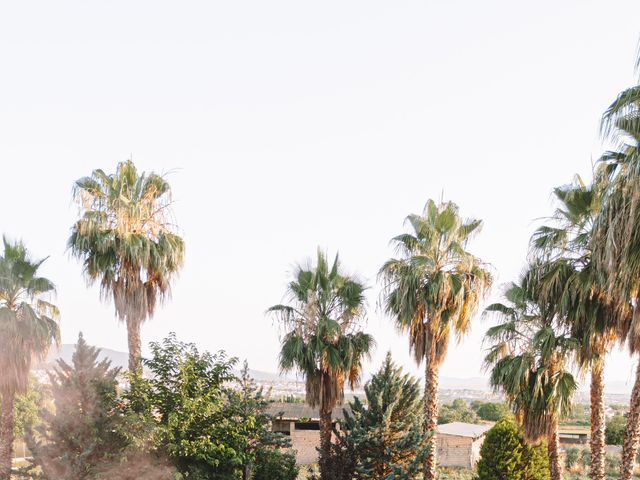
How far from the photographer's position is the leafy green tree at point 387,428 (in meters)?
19.2

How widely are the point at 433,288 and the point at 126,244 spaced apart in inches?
378

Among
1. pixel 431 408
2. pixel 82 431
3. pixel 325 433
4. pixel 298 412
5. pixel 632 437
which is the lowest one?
pixel 298 412

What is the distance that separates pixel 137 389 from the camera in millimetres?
15656

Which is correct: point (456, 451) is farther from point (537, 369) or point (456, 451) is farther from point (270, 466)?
point (537, 369)

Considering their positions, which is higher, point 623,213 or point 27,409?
point 623,213

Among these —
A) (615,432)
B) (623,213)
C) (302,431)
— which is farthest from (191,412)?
(615,432)

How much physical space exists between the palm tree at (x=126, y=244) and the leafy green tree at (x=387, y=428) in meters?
8.20

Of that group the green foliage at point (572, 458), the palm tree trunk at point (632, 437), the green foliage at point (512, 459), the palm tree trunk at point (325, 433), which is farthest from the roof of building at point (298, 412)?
the palm tree trunk at point (632, 437)

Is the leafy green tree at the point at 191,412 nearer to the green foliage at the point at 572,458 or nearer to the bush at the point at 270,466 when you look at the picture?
the bush at the point at 270,466

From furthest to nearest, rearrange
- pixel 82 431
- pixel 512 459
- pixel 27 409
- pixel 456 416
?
pixel 456 416 → pixel 27 409 → pixel 512 459 → pixel 82 431

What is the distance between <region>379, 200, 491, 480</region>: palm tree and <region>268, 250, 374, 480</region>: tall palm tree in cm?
186

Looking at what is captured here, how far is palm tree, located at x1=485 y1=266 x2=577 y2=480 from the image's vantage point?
620 inches

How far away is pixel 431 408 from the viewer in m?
18.6

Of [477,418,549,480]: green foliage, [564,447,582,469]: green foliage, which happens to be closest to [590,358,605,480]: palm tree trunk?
[477,418,549,480]: green foliage
